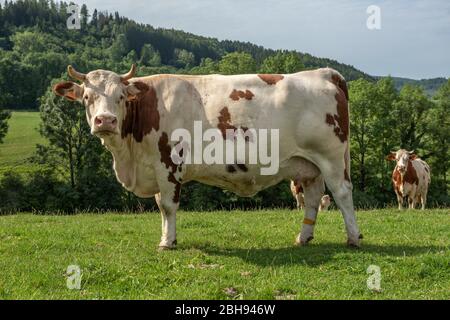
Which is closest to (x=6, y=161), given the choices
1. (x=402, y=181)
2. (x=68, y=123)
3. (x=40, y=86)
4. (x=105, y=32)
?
(x=68, y=123)

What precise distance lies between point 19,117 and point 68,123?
37.7 metres

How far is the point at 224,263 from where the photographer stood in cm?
855

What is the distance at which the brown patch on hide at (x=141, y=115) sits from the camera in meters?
9.86

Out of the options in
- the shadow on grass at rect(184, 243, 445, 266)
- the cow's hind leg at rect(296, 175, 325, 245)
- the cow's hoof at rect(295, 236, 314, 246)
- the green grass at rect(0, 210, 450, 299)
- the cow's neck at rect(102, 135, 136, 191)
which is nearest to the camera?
the green grass at rect(0, 210, 450, 299)

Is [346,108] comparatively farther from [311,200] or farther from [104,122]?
[104,122]

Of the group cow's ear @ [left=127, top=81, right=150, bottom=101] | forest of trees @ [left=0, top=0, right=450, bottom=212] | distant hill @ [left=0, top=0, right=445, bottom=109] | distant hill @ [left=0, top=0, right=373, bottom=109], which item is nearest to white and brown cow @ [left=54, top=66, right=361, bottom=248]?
cow's ear @ [left=127, top=81, right=150, bottom=101]

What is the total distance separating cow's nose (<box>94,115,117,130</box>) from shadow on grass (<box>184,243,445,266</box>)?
266 cm

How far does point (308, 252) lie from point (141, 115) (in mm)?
3939

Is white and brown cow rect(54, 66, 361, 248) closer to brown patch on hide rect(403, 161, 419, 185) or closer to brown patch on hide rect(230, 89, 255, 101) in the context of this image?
brown patch on hide rect(230, 89, 255, 101)

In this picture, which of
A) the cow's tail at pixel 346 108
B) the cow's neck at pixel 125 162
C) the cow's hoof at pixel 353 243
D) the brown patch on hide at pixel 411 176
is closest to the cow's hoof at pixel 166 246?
the cow's neck at pixel 125 162

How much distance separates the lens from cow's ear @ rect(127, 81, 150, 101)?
9.63 metres

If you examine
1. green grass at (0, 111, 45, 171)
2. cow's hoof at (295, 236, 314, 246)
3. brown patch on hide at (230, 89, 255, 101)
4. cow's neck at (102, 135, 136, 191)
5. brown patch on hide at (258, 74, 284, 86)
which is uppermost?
brown patch on hide at (258, 74, 284, 86)
